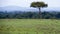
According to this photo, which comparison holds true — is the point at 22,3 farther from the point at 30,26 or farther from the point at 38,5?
the point at 30,26

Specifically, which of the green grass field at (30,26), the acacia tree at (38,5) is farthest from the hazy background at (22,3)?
the green grass field at (30,26)

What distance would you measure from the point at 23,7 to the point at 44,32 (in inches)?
21.1

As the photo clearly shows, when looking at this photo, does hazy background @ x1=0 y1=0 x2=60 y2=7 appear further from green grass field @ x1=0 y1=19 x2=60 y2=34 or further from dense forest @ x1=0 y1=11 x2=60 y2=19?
green grass field @ x1=0 y1=19 x2=60 y2=34

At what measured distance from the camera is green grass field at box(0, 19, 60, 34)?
1.75 m

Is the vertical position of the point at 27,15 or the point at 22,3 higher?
the point at 22,3

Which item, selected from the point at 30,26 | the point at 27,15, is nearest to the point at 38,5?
the point at 27,15

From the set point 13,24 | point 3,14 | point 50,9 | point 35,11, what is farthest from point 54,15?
point 3,14

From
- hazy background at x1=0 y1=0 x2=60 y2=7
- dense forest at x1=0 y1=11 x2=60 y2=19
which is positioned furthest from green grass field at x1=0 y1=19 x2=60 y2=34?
hazy background at x1=0 y1=0 x2=60 y2=7

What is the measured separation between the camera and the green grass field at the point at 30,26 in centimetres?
175

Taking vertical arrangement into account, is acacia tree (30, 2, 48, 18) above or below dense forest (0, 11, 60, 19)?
above

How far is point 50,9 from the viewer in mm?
1782

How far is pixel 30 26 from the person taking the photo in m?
1.79

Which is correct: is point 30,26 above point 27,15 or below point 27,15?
below

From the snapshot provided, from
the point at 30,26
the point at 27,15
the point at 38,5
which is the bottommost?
the point at 30,26
